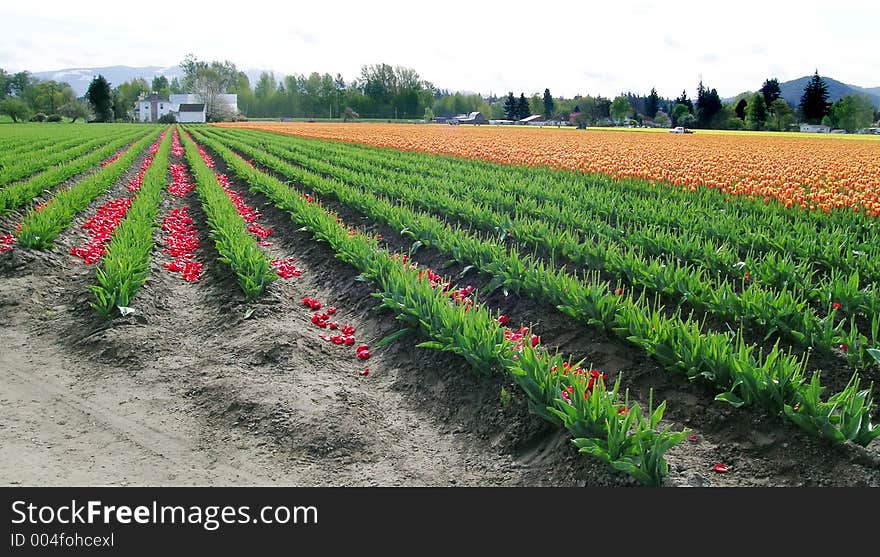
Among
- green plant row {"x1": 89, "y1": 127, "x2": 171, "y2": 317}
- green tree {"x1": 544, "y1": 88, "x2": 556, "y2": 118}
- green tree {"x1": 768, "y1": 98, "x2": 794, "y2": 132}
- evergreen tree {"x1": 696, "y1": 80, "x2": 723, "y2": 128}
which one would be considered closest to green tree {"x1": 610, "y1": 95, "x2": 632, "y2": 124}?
green tree {"x1": 544, "y1": 88, "x2": 556, "y2": 118}

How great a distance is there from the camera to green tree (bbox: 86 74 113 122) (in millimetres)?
105750

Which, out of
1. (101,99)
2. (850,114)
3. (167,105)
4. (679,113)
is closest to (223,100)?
(101,99)

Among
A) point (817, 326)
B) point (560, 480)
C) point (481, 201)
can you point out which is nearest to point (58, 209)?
point (481, 201)

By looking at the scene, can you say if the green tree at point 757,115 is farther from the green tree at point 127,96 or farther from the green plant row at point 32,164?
the green tree at point 127,96

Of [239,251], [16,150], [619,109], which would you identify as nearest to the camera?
[239,251]

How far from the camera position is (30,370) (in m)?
6.12

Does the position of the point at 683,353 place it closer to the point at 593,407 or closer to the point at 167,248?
the point at 593,407

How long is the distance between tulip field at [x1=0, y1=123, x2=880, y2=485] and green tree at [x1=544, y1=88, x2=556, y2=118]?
399ft

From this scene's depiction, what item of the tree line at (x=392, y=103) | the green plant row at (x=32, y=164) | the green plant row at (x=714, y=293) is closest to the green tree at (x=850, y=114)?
the tree line at (x=392, y=103)

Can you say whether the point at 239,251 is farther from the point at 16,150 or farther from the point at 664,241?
the point at 16,150

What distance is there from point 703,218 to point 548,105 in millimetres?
129299

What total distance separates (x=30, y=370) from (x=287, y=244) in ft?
18.2

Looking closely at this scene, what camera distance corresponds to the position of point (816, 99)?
84625 millimetres

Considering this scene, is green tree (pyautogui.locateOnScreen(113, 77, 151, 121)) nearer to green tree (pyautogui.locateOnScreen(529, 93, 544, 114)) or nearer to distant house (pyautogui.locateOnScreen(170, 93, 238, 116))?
distant house (pyautogui.locateOnScreen(170, 93, 238, 116))
